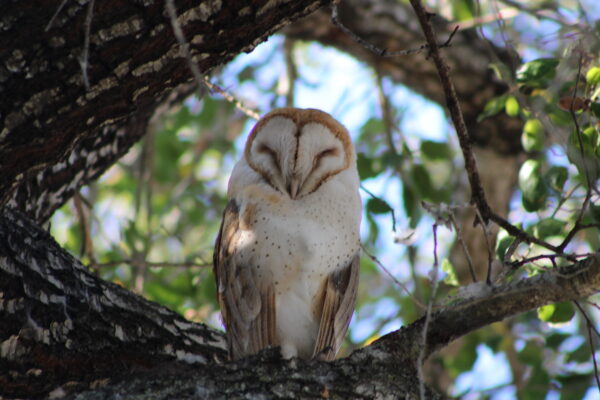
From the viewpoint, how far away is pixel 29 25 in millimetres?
1601

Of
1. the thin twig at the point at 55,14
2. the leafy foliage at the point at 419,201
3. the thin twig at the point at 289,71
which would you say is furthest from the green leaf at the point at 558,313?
the thin twig at the point at 289,71

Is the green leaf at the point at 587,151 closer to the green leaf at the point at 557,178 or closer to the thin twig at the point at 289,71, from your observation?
the green leaf at the point at 557,178

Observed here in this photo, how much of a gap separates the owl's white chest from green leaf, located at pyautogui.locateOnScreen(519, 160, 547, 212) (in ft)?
1.66

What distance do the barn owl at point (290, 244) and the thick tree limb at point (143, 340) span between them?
10.7 inches

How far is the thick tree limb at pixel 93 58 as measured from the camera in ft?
5.27

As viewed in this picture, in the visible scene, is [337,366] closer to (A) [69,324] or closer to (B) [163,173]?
(A) [69,324]

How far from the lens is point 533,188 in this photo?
2.20 meters

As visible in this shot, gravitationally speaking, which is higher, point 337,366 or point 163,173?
point 163,173

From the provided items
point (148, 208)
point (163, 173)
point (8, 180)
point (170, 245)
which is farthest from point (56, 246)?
point (170, 245)

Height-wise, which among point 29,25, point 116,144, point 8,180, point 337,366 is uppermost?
point 116,144

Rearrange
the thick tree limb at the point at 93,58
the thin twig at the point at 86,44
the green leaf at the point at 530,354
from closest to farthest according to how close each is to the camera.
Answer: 1. the thin twig at the point at 86,44
2. the thick tree limb at the point at 93,58
3. the green leaf at the point at 530,354

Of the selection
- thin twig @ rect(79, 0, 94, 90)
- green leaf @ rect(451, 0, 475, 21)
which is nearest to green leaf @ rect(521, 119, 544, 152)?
thin twig @ rect(79, 0, 94, 90)

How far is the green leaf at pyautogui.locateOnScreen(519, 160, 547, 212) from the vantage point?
220 centimetres

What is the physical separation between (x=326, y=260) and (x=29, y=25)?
104cm
